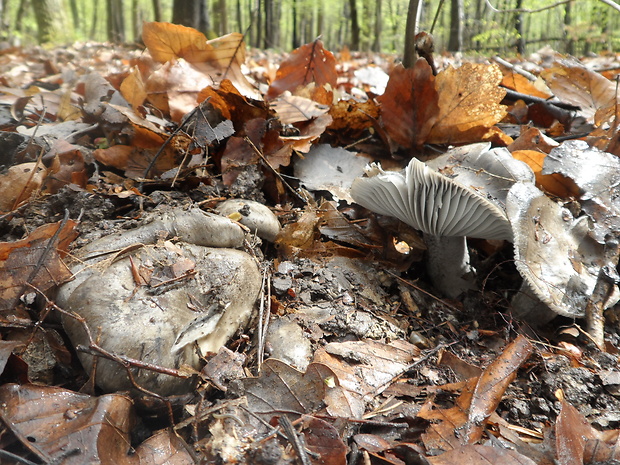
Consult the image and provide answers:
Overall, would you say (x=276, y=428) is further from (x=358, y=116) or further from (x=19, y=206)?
(x=358, y=116)

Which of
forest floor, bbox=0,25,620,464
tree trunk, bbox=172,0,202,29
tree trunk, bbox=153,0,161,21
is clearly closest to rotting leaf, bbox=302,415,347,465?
forest floor, bbox=0,25,620,464

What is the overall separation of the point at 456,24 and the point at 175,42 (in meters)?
10.6

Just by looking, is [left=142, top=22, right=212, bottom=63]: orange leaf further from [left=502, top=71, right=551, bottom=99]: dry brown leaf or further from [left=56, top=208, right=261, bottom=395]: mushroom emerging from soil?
[left=502, top=71, right=551, bottom=99]: dry brown leaf

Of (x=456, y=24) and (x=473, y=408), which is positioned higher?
(x=456, y=24)

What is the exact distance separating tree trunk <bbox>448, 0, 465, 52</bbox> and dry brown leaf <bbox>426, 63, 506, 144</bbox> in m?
9.32

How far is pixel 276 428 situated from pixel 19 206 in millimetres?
1421

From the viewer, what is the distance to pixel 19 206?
1694 millimetres

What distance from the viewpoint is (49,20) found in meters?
10.0

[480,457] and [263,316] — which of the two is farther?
[263,316]

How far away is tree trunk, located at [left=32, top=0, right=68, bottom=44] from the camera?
9891mm

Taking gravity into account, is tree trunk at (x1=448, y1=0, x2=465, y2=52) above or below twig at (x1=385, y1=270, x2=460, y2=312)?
above

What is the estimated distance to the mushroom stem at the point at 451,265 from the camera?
221 centimetres

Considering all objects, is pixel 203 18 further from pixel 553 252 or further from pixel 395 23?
pixel 395 23

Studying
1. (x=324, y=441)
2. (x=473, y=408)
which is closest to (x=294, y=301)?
(x=324, y=441)
